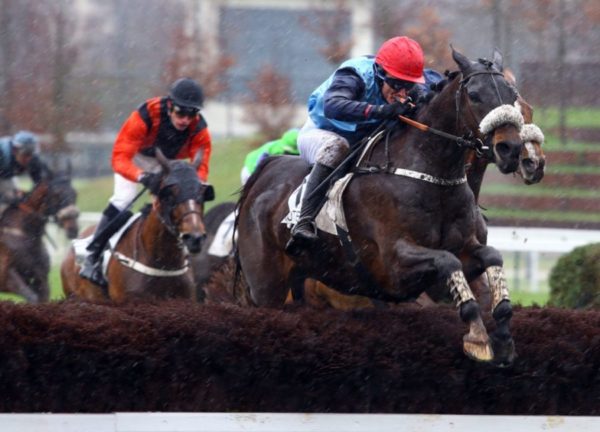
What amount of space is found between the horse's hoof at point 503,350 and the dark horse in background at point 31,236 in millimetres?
5971

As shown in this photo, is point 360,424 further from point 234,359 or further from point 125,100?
point 125,100

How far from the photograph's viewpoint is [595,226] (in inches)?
700

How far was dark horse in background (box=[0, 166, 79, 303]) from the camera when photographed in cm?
1094

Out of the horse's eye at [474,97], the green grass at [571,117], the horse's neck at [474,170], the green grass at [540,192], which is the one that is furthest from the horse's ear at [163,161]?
the green grass at [571,117]

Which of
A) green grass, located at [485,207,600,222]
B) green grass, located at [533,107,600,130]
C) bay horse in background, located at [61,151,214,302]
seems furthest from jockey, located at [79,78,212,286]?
green grass, located at [533,107,600,130]

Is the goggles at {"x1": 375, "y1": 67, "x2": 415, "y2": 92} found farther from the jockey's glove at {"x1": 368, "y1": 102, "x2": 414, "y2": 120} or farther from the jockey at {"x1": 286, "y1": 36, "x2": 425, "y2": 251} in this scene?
the jockey's glove at {"x1": 368, "y1": 102, "x2": 414, "y2": 120}

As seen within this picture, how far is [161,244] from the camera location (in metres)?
8.33

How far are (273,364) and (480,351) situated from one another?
3.22 feet

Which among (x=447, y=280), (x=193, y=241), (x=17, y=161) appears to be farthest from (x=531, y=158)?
(x=17, y=161)

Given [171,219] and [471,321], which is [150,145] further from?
[471,321]

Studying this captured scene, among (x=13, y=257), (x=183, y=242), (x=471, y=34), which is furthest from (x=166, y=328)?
(x=471, y=34)

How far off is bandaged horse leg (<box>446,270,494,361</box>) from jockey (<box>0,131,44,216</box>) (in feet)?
22.2

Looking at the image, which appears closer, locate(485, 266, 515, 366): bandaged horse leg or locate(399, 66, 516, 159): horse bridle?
locate(485, 266, 515, 366): bandaged horse leg

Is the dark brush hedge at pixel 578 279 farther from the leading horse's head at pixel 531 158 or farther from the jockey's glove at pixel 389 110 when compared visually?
the leading horse's head at pixel 531 158
